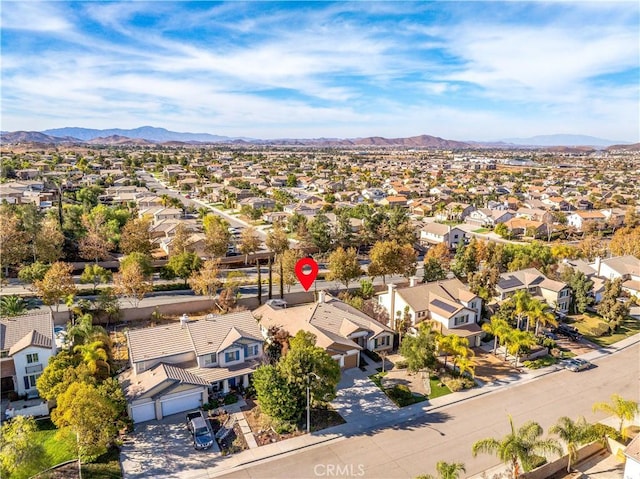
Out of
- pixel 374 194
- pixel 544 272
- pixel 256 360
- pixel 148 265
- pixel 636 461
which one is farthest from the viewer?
pixel 374 194

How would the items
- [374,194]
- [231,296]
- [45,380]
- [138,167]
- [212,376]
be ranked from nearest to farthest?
[45,380] → [212,376] → [231,296] → [374,194] → [138,167]

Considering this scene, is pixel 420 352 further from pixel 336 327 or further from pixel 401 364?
pixel 336 327

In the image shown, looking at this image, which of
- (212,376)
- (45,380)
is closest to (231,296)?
(212,376)

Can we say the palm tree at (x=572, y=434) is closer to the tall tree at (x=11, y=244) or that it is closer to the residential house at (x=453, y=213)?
the tall tree at (x=11, y=244)

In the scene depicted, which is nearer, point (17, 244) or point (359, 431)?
point (359, 431)

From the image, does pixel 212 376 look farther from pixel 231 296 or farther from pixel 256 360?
pixel 231 296

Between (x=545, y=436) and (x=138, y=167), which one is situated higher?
(x=138, y=167)
